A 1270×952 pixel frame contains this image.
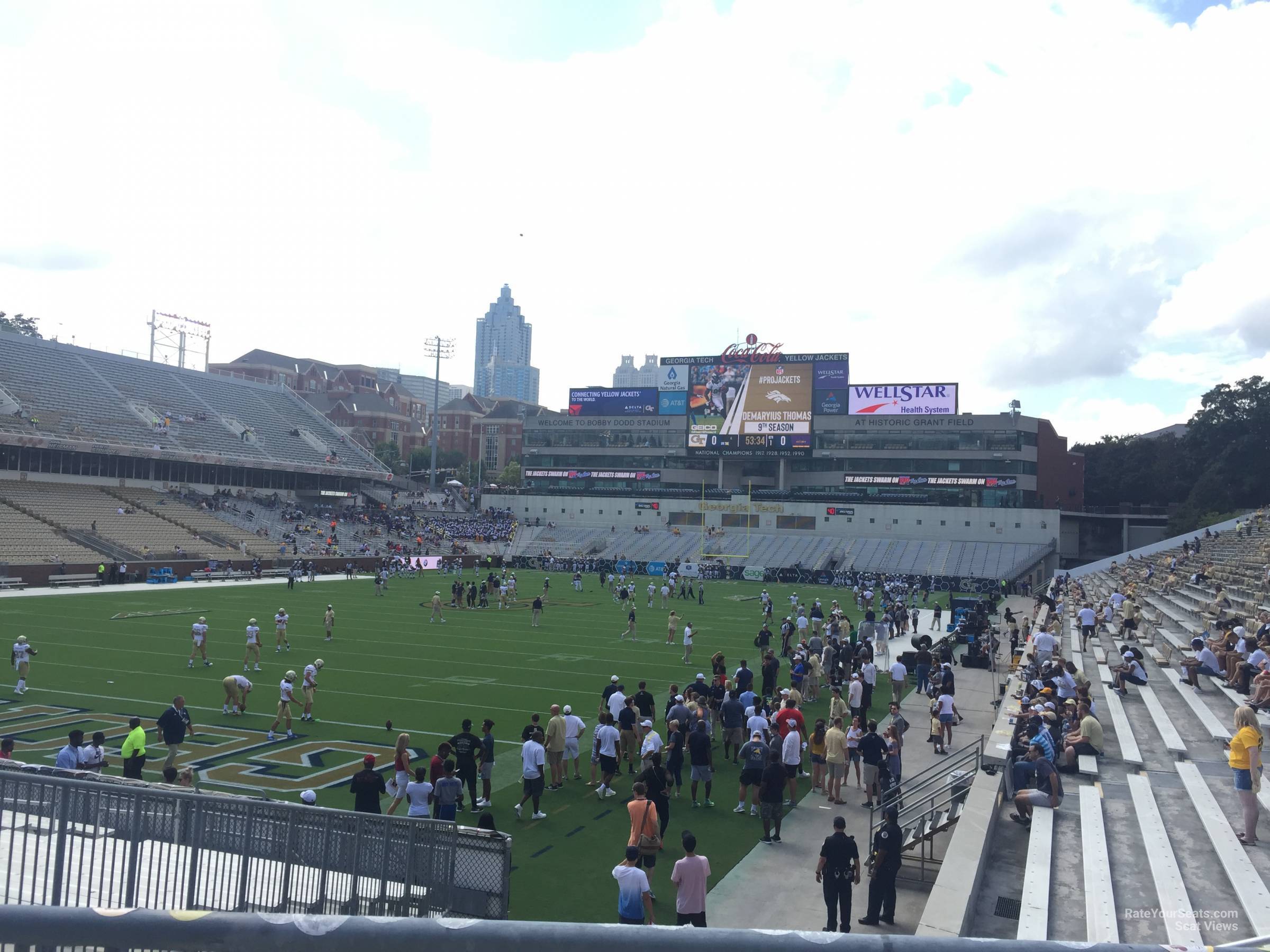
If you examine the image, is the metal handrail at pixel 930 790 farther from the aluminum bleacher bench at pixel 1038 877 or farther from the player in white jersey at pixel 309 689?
the player in white jersey at pixel 309 689

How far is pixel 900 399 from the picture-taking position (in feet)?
239

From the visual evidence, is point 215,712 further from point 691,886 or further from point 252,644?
point 691,886

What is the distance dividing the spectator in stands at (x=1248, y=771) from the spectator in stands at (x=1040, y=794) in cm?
198

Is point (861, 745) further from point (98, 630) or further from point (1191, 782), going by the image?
point (98, 630)

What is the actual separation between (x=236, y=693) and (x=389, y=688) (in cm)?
382

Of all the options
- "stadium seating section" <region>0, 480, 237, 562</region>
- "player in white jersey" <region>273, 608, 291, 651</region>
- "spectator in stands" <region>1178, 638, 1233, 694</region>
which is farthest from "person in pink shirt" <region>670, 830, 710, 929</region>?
"stadium seating section" <region>0, 480, 237, 562</region>

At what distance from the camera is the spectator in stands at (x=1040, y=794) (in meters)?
11.2

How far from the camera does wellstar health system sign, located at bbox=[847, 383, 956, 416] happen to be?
2825 inches

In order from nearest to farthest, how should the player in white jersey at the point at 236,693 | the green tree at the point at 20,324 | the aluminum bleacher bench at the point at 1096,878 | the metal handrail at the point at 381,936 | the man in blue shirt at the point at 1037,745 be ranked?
1. the metal handrail at the point at 381,936
2. the aluminum bleacher bench at the point at 1096,878
3. the man in blue shirt at the point at 1037,745
4. the player in white jersey at the point at 236,693
5. the green tree at the point at 20,324

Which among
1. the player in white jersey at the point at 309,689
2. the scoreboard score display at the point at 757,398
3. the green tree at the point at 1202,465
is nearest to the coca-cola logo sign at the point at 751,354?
the scoreboard score display at the point at 757,398

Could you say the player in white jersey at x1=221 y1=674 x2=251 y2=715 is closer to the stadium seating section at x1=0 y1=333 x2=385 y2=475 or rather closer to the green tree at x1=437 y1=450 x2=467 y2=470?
the stadium seating section at x1=0 y1=333 x2=385 y2=475

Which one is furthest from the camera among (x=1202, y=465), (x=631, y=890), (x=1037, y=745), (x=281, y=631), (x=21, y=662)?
(x=1202, y=465)

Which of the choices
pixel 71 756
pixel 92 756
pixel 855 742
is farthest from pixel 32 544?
pixel 855 742

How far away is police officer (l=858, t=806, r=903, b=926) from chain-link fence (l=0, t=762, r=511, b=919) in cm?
384
